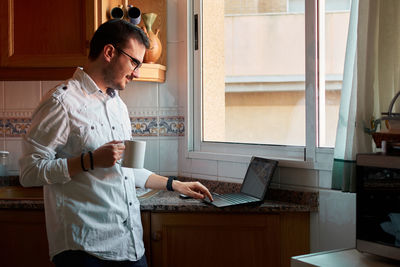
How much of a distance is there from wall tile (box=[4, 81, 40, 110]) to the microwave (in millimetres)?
1945

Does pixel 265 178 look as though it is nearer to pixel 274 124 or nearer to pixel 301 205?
pixel 301 205

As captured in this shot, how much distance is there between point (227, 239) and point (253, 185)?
0.27m

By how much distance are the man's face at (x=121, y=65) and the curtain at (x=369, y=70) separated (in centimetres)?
80

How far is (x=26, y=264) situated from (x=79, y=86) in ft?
3.34

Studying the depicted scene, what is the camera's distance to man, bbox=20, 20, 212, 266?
172 cm

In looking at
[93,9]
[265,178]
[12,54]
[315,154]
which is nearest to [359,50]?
[315,154]

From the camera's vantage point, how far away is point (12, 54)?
2.61m

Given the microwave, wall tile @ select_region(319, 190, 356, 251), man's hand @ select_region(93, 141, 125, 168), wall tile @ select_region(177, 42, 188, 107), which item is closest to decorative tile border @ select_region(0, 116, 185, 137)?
wall tile @ select_region(177, 42, 188, 107)

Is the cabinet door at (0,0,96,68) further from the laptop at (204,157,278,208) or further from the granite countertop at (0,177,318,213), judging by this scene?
the laptop at (204,157,278,208)

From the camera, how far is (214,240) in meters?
2.25

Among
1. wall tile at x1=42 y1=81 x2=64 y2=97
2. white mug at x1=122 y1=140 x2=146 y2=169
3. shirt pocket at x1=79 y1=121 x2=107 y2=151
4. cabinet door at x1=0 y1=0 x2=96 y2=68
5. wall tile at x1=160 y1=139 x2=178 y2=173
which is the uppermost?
cabinet door at x1=0 y1=0 x2=96 y2=68

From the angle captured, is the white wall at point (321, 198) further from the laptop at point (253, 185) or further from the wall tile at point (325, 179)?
the laptop at point (253, 185)

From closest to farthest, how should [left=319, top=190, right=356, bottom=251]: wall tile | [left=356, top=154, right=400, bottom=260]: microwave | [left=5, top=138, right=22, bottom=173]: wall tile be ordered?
[left=356, top=154, right=400, bottom=260]: microwave
[left=319, top=190, right=356, bottom=251]: wall tile
[left=5, top=138, right=22, bottom=173]: wall tile

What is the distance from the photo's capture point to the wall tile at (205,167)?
2.70 meters
